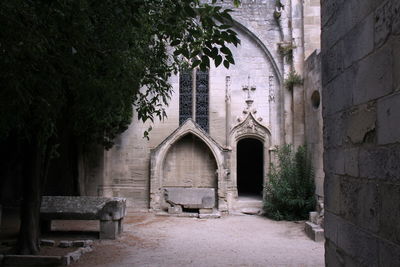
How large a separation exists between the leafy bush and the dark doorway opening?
227 inches

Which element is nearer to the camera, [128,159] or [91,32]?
[91,32]

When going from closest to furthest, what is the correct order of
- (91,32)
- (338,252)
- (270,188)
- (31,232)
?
(338,252) → (91,32) → (31,232) → (270,188)

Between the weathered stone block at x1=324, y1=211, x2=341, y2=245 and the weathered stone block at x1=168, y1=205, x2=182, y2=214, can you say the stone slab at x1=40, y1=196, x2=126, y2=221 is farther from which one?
the weathered stone block at x1=324, y1=211, x2=341, y2=245

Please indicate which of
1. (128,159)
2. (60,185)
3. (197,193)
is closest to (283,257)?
(197,193)

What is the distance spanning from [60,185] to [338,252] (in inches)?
501

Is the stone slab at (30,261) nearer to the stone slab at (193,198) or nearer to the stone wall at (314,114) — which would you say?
the stone slab at (193,198)

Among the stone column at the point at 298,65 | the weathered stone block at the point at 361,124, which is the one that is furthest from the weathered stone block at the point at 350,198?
the stone column at the point at 298,65

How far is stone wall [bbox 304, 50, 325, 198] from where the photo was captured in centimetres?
1141

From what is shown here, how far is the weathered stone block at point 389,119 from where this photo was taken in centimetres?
188

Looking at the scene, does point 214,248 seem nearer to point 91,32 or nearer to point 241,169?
point 91,32

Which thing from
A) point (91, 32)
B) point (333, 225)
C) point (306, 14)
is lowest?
point (333, 225)

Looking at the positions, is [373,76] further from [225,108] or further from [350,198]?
[225,108]

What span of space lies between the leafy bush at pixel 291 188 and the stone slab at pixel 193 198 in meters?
1.85

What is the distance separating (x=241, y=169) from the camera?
19109 millimetres
